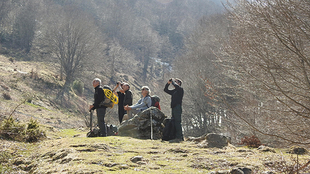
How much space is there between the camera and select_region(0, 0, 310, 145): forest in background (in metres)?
5.36

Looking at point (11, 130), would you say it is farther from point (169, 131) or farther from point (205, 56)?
point (205, 56)

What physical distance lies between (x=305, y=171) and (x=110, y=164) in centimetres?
344

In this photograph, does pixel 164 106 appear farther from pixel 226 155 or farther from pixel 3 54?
pixel 3 54

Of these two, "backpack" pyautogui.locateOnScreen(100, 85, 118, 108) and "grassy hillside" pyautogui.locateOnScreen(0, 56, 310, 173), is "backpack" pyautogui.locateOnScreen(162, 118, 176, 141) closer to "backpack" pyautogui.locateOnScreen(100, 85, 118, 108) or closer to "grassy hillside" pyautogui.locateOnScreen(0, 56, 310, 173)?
"grassy hillside" pyautogui.locateOnScreen(0, 56, 310, 173)

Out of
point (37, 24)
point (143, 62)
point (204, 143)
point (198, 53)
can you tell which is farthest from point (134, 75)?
point (204, 143)

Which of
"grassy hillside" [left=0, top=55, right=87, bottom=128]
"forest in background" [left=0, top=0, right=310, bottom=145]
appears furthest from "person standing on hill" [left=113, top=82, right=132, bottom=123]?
"grassy hillside" [left=0, top=55, right=87, bottom=128]

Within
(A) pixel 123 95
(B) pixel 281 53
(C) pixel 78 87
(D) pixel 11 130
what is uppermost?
(C) pixel 78 87

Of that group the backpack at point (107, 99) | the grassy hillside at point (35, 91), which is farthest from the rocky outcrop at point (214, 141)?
the grassy hillside at point (35, 91)

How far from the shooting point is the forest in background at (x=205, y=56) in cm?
536

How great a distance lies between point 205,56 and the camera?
2850cm

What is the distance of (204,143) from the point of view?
22.4ft

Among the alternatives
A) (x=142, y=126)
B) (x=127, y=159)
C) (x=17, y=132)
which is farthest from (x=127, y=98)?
(x=127, y=159)

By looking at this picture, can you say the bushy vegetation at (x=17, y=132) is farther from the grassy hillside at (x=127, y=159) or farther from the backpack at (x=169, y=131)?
the backpack at (x=169, y=131)

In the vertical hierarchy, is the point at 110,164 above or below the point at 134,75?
below
